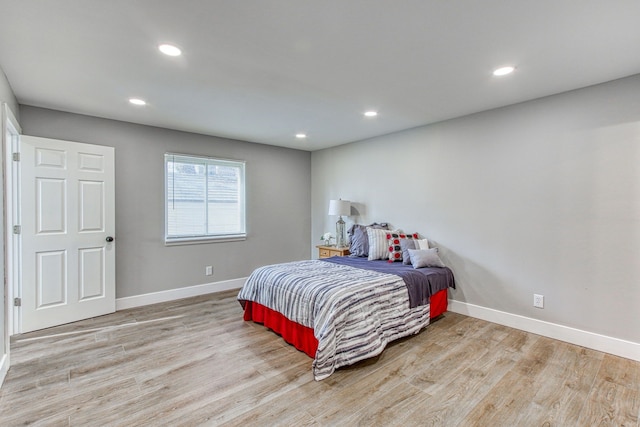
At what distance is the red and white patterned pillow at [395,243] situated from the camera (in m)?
3.94

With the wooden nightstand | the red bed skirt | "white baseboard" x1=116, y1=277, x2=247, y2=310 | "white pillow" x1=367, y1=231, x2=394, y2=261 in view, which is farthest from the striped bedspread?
"white baseboard" x1=116, y1=277, x2=247, y2=310

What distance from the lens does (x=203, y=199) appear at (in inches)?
183

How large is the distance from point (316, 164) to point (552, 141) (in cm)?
370

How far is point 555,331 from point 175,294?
457 centimetres

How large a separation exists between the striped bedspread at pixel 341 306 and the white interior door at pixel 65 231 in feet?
6.04

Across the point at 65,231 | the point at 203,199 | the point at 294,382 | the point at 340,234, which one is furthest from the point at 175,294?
the point at 294,382

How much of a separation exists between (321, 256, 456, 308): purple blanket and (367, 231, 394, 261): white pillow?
6.4 inches

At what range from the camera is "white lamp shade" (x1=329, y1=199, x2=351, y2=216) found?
4.86 meters

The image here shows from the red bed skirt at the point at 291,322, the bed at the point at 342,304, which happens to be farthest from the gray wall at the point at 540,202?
the bed at the point at 342,304

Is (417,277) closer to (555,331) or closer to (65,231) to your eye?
(555,331)

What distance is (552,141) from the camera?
3.03 meters

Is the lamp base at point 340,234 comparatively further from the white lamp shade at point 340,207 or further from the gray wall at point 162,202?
the gray wall at point 162,202

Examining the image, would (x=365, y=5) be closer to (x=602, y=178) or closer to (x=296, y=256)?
(x=602, y=178)

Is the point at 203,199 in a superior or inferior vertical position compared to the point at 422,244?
superior
